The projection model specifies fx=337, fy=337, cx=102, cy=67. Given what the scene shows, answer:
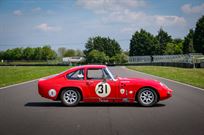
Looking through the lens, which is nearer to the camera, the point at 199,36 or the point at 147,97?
the point at 147,97

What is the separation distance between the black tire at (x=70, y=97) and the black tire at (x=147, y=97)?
6.40 ft

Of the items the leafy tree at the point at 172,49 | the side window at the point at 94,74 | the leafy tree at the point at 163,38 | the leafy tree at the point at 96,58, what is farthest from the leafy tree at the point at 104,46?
the side window at the point at 94,74

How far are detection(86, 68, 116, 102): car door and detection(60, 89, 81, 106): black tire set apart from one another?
1.49ft

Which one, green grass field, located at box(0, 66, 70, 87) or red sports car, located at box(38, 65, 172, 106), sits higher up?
red sports car, located at box(38, 65, 172, 106)

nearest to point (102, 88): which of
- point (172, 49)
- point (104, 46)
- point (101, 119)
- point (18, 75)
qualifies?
point (101, 119)

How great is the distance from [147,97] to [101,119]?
278 centimetres

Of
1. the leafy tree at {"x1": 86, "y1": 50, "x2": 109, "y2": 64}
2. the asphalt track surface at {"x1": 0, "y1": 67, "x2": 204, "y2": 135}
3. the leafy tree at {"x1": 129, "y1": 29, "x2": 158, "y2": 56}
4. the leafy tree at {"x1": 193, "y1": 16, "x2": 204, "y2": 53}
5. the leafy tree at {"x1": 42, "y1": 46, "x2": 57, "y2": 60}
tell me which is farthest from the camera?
the leafy tree at {"x1": 42, "y1": 46, "x2": 57, "y2": 60}

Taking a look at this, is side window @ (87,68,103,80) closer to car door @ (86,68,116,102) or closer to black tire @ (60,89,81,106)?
car door @ (86,68,116,102)

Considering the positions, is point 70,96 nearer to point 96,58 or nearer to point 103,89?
point 103,89

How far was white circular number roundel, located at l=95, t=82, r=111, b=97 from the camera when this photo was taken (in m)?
10.7

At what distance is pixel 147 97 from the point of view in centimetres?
1079

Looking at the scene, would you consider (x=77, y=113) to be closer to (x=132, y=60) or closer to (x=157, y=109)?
(x=157, y=109)

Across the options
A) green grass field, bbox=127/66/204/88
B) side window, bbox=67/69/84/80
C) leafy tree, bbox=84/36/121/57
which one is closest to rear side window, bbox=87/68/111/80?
side window, bbox=67/69/84/80

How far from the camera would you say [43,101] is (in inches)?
490
